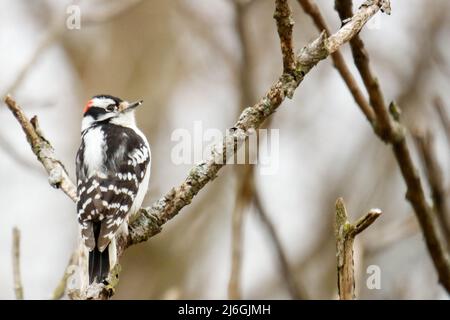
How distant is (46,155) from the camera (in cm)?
453

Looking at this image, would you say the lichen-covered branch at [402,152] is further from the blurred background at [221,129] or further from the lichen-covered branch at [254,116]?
the blurred background at [221,129]

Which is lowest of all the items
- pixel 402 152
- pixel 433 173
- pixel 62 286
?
pixel 62 286

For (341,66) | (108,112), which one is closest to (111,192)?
(108,112)

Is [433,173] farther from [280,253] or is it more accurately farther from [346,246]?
[280,253]

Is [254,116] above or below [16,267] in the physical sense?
above

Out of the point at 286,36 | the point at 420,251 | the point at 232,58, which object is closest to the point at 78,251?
the point at 286,36

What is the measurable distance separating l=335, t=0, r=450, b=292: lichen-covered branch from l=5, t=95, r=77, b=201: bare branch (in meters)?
1.91

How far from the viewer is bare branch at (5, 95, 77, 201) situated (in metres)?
4.41

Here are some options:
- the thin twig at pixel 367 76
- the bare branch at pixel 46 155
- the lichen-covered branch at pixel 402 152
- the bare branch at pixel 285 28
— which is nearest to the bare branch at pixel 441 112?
the lichen-covered branch at pixel 402 152

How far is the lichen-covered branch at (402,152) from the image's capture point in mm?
3582

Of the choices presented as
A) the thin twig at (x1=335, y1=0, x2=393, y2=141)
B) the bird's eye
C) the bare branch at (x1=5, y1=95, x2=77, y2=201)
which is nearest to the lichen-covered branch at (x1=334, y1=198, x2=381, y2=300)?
the thin twig at (x1=335, y1=0, x2=393, y2=141)

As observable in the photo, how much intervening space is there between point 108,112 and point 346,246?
3319 mm
